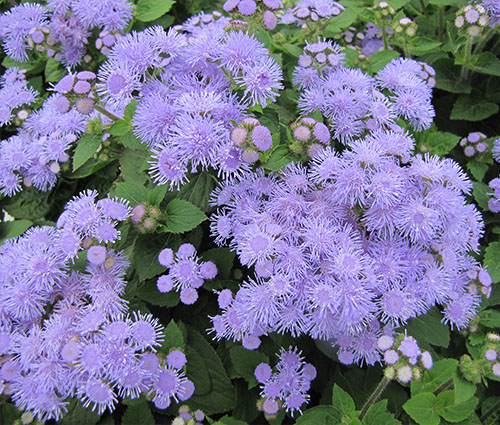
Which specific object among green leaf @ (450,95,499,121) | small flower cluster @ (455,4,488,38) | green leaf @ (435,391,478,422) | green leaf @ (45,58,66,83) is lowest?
green leaf @ (435,391,478,422)

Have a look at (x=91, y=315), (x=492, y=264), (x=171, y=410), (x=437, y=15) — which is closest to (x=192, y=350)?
(x=171, y=410)

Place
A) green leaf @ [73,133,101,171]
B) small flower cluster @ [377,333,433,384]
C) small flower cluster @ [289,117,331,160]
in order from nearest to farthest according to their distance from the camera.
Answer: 1. small flower cluster @ [377,333,433,384]
2. small flower cluster @ [289,117,331,160]
3. green leaf @ [73,133,101,171]

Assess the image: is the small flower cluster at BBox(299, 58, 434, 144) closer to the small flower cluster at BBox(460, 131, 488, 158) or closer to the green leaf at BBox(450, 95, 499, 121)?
the small flower cluster at BBox(460, 131, 488, 158)

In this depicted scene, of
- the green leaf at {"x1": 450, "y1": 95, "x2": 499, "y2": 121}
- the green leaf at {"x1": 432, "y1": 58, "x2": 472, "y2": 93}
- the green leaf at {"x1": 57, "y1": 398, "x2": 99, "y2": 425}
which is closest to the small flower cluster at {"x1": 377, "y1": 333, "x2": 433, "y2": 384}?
the green leaf at {"x1": 57, "y1": 398, "x2": 99, "y2": 425}

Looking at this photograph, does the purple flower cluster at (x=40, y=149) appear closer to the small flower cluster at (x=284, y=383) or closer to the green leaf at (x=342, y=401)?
the small flower cluster at (x=284, y=383)

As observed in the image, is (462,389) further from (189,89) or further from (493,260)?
(189,89)

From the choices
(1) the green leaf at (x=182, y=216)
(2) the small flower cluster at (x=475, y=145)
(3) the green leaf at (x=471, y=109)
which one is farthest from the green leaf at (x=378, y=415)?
(3) the green leaf at (x=471, y=109)
